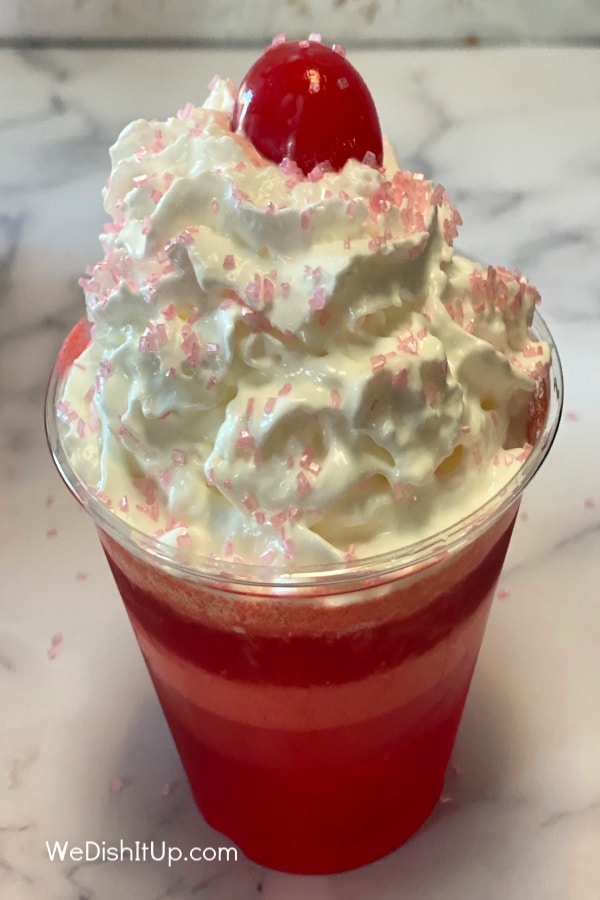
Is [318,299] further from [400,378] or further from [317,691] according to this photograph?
[317,691]

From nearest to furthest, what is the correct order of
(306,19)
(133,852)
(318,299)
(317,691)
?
(318,299) < (317,691) < (133,852) < (306,19)

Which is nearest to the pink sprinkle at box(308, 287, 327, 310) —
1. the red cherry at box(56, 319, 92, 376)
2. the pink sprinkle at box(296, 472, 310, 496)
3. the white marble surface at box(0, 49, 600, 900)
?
the pink sprinkle at box(296, 472, 310, 496)

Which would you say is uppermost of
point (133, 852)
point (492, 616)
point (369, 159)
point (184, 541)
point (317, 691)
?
point (369, 159)

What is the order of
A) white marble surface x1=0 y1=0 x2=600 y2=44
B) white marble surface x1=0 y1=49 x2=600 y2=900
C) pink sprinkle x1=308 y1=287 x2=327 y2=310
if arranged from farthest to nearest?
white marble surface x1=0 y1=0 x2=600 y2=44
white marble surface x1=0 y1=49 x2=600 y2=900
pink sprinkle x1=308 y1=287 x2=327 y2=310

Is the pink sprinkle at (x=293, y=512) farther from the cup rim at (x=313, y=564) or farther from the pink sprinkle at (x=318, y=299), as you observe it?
the pink sprinkle at (x=318, y=299)

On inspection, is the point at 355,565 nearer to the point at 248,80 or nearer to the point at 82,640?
the point at 248,80

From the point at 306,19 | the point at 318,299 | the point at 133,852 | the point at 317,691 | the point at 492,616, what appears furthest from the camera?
the point at 306,19

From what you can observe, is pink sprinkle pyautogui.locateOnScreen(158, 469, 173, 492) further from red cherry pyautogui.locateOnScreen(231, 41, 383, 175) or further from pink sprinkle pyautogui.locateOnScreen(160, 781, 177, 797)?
pink sprinkle pyautogui.locateOnScreen(160, 781, 177, 797)

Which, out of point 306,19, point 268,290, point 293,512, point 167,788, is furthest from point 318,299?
point 306,19
